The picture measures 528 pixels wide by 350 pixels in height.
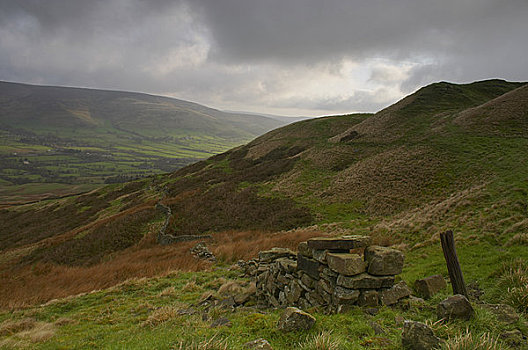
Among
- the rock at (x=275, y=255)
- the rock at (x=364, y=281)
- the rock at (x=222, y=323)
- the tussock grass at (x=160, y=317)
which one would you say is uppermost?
the rock at (x=364, y=281)

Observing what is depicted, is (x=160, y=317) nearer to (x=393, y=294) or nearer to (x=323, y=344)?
(x=323, y=344)

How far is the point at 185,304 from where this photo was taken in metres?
11.4

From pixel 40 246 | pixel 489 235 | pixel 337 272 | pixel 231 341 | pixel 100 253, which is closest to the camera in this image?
pixel 231 341

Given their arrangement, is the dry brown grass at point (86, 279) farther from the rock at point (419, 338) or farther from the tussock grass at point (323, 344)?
the rock at point (419, 338)

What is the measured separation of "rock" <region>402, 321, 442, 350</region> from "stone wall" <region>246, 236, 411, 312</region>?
2315 millimetres

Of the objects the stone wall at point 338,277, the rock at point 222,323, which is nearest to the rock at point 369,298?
the stone wall at point 338,277

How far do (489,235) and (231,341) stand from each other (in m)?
14.0

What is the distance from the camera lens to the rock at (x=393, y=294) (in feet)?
26.2

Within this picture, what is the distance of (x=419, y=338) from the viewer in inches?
214

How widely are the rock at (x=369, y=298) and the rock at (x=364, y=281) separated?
0.55 ft

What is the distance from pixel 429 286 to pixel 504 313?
83.9 inches

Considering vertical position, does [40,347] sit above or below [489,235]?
below

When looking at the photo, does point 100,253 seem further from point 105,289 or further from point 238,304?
point 238,304

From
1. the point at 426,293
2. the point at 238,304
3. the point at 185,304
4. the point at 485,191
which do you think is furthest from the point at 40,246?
the point at 485,191
